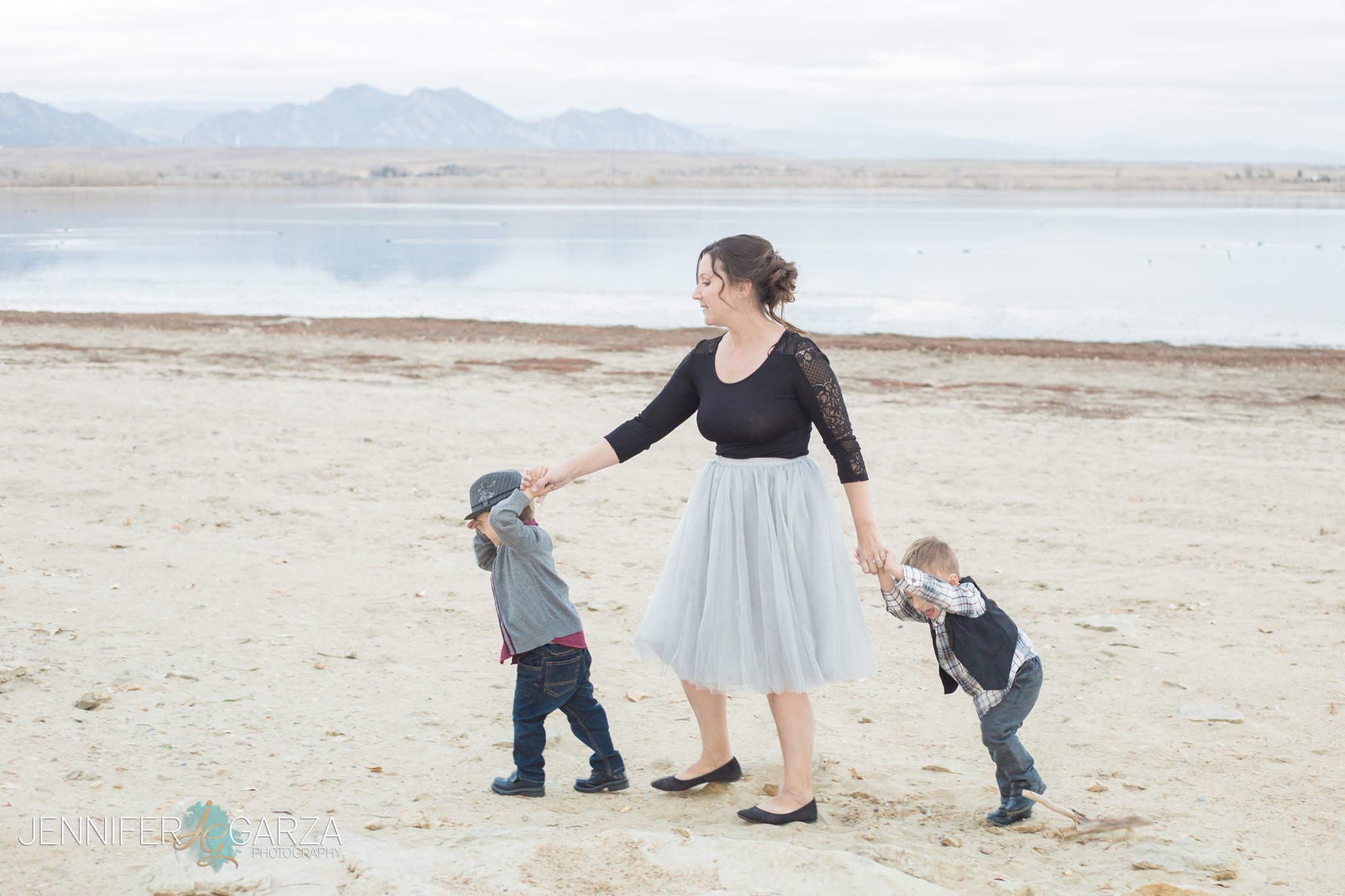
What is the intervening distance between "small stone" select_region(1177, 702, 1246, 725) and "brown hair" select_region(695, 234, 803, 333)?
2650 millimetres

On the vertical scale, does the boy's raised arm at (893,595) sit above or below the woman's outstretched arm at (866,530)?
Answer: below

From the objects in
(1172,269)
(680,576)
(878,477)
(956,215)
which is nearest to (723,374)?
(680,576)

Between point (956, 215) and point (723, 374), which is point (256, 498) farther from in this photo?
point (956, 215)

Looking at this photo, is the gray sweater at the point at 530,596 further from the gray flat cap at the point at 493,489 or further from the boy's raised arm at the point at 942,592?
the boy's raised arm at the point at 942,592

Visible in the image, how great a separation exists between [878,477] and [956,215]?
75852 mm

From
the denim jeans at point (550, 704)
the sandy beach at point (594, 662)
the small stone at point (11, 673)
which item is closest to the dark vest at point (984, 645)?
the sandy beach at point (594, 662)

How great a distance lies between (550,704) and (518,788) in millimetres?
317

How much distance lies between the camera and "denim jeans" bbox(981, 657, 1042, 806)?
3623mm

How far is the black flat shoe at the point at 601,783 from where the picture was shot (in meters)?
3.84

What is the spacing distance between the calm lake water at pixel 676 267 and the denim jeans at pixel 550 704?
19.7 meters

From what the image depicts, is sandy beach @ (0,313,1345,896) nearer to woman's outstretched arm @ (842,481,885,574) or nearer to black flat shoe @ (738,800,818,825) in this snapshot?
black flat shoe @ (738,800,818,825)

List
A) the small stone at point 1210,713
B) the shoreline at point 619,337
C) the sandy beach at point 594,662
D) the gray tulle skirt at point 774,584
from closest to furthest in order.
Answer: the sandy beach at point 594,662, the gray tulle skirt at point 774,584, the small stone at point 1210,713, the shoreline at point 619,337

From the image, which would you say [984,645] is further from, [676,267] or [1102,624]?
[676,267]

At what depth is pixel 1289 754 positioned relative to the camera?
427 centimetres
